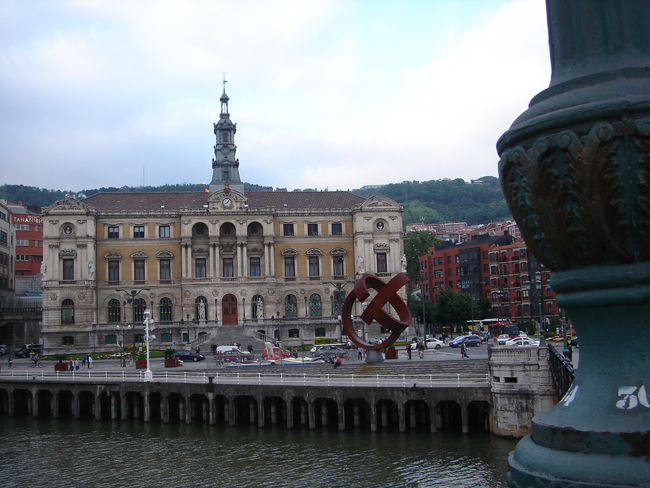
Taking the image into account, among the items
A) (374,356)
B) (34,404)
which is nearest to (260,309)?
(374,356)

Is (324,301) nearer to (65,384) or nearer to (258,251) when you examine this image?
(258,251)

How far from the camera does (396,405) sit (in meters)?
39.5

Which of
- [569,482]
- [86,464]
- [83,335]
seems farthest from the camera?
[83,335]

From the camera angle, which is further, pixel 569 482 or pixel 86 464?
pixel 86 464

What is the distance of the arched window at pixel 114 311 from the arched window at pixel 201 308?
9.48 meters

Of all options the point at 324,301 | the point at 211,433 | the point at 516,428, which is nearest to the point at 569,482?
the point at 516,428

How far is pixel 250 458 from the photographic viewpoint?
3331cm

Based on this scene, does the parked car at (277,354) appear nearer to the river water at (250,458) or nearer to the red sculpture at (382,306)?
the red sculpture at (382,306)

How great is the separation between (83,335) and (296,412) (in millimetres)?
47134

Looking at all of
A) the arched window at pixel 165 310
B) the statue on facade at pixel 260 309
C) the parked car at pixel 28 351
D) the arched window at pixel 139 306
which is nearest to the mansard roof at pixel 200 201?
the arched window at pixel 139 306

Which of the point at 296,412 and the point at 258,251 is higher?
the point at 258,251

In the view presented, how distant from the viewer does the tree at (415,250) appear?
438ft

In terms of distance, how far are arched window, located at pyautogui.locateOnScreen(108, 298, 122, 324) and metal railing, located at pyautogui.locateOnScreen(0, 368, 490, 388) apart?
97.3 ft

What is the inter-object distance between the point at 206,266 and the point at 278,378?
4349 centimetres
